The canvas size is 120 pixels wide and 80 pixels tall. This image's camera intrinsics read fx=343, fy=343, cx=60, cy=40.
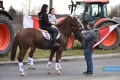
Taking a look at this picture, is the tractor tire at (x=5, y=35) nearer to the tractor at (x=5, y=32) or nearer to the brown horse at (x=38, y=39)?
→ the tractor at (x=5, y=32)

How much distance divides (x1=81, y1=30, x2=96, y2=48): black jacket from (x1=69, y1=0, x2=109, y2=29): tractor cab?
353 inches

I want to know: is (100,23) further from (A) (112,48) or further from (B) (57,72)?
(B) (57,72)

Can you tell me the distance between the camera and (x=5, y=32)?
16.0 m

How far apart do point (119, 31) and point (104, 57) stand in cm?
415

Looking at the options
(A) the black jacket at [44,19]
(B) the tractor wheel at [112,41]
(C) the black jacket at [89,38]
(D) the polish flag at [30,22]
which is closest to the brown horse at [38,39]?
(A) the black jacket at [44,19]

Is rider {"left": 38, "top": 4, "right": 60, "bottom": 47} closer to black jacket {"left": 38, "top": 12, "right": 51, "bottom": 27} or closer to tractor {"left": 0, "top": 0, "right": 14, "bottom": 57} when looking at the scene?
black jacket {"left": 38, "top": 12, "right": 51, "bottom": 27}

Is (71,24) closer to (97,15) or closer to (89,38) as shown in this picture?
(89,38)

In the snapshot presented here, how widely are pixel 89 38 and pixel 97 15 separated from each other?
31.9ft

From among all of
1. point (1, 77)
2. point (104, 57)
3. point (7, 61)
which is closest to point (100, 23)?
point (104, 57)

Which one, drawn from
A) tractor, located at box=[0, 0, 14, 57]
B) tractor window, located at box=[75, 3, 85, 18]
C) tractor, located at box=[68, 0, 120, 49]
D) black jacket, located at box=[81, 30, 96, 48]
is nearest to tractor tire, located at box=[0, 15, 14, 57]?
tractor, located at box=[0, 0, 14, 57]

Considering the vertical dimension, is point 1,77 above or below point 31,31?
below

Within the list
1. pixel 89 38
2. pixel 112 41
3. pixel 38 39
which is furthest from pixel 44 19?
pixel 112 41

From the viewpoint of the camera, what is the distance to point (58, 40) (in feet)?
43.3

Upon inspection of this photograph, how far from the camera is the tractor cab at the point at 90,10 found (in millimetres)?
21312
